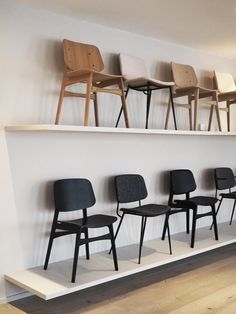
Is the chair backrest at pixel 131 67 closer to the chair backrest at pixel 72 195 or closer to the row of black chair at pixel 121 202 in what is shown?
the row of black chair at pixel 121 202

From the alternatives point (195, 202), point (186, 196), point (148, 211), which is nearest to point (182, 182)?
point (186, 196)

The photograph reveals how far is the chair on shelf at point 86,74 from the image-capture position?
3.14 m

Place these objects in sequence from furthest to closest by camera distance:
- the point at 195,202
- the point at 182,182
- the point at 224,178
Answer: the point at 224,178 < the point at 182,182 < the point at 195,202

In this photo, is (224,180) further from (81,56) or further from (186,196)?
(81,56)

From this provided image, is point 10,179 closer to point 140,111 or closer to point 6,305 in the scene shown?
point 6,305

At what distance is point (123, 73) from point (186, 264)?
2.10 metres

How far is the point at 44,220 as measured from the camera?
329cm

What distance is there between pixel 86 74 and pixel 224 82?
233 cm

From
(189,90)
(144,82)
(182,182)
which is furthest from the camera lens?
(182,182)

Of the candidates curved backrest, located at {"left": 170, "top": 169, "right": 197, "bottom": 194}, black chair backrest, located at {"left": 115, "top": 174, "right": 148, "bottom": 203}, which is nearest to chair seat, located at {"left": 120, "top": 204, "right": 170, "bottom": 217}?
black chair backrest, located at {"left": 115, "top": 174, "right": 148, "bottom": 203}

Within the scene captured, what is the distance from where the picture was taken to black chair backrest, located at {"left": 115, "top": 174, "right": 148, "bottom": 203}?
3.67 metres

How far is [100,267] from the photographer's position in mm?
3201

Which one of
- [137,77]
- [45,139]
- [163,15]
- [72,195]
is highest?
[163,15]

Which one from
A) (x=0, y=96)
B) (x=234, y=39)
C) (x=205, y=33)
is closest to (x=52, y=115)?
(x=0, y=96)
